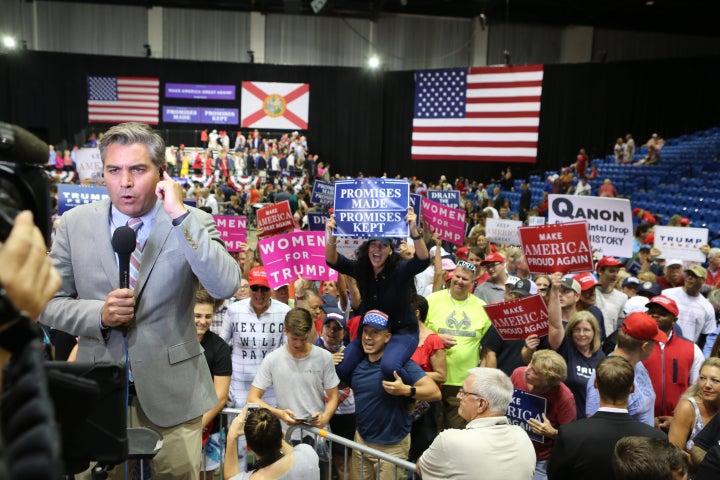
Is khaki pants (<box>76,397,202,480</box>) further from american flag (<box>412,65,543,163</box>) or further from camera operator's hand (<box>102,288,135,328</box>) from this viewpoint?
american flag (<box>412,65,543,163</box>)

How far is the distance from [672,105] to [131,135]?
79.3 ft

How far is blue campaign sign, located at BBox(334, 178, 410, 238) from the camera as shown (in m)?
5.20

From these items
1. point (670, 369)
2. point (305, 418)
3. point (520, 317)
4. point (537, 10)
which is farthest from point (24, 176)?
point (537, 10)

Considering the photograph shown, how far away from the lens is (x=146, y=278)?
6.47 feet

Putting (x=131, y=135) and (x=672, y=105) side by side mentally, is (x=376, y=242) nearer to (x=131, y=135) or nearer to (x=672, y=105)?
(x=131, y=135)

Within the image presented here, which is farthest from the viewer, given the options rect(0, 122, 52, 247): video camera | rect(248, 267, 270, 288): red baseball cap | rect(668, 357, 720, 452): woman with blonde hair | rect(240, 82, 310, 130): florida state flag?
rect(240, 82, 310, 130): florida state flag

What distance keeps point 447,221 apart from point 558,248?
3.26 meters

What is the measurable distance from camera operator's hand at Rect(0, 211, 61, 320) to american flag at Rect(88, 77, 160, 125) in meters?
28.8

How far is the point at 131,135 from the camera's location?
195cm

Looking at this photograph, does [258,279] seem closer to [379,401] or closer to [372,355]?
[372,355]

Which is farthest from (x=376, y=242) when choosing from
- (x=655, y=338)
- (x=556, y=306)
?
(x=655, y=338)

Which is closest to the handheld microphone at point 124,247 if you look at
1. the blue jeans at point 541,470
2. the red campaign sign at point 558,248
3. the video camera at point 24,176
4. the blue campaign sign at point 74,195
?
the video camera at point 24,176

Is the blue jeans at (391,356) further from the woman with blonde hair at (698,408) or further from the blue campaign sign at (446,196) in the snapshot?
the blue campaign sign at (446,196)

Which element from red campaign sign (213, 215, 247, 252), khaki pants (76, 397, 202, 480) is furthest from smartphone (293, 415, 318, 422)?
red campaign sign (213, 215, 247, 252)
